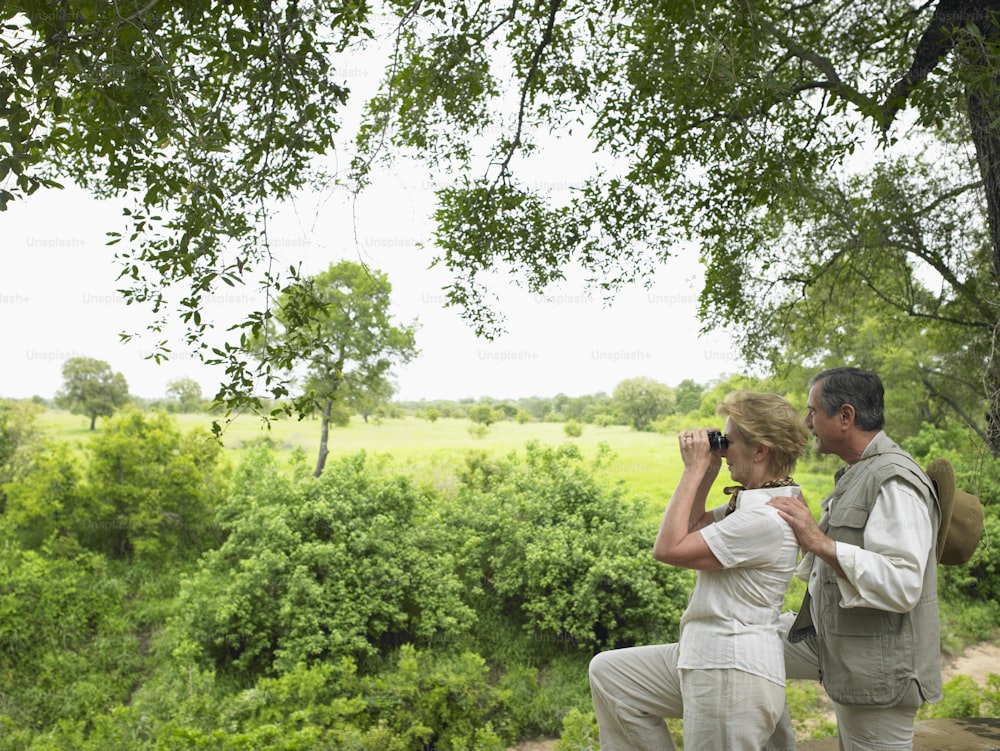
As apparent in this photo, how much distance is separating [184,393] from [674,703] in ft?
49.5

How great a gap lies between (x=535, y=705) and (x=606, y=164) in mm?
6080

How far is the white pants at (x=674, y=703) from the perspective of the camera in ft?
6.37

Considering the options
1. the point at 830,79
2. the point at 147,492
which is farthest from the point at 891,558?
the point at 147,492

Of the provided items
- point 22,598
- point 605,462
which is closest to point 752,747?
point 605,462

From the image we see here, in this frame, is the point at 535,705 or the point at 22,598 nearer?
the point at 535,705

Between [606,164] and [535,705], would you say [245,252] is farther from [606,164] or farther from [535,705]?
[535,705]

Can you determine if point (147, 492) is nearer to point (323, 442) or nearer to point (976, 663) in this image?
point (323, 442)

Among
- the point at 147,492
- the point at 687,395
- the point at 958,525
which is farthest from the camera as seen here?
the point at 687,395

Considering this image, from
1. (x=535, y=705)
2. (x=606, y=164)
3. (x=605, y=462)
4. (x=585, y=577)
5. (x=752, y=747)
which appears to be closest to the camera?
(x=752, y=747)

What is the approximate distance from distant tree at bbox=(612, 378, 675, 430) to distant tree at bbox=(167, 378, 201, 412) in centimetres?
910

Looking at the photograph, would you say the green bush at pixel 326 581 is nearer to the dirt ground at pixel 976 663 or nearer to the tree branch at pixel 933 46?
the dirt ground at pixel 976 663

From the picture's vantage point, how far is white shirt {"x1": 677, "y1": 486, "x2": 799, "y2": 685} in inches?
77.2

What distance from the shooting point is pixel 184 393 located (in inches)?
617

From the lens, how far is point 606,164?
620 cm
